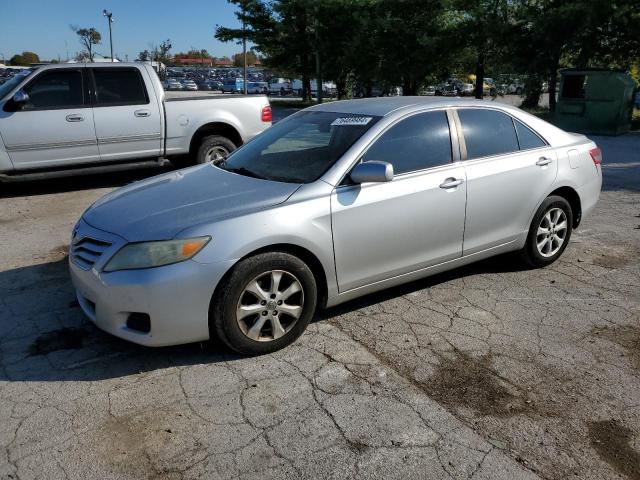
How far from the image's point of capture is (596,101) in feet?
53.2

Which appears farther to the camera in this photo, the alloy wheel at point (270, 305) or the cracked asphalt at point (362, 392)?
the alloy wheel at point (270, 305)

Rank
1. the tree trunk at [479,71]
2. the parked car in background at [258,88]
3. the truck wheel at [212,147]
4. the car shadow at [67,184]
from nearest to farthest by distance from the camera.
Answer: the car shadow at [67,184], the truck wheel at [212,147], the tree trunk at [479,71], the parked car in background at [258,88]

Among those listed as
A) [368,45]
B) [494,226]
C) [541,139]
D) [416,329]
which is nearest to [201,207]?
[416,329]

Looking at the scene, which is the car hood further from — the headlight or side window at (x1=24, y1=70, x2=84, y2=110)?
side window at (x1=24, y1=70, x2=84, y2=110)

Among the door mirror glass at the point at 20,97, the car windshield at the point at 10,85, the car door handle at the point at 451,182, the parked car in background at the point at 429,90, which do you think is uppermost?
the parked car in background at the point at 429,90

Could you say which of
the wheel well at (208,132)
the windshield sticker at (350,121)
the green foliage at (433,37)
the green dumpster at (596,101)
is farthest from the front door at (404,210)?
the green foliage at (433,37)

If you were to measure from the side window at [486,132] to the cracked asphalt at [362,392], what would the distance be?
1.13 m

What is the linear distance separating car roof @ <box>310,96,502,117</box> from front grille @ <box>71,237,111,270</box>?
6.95ft

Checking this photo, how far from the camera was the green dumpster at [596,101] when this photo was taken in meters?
15.9

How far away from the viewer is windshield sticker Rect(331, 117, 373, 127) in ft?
13.7

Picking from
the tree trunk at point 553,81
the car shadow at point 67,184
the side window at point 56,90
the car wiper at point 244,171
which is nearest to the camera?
the car wiper at point 244,171

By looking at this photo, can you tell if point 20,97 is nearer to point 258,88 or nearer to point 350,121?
point 350,121

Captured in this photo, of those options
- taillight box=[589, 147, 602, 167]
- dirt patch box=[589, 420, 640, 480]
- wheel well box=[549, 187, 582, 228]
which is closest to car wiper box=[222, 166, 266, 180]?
dirt patch box=[589, 420, 640, 480]

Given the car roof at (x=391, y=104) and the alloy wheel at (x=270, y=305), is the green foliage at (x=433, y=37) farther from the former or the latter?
the alloy wheel at (x=270, y=305)
